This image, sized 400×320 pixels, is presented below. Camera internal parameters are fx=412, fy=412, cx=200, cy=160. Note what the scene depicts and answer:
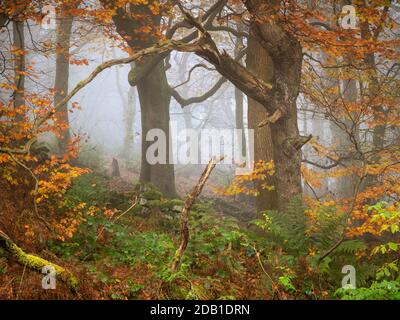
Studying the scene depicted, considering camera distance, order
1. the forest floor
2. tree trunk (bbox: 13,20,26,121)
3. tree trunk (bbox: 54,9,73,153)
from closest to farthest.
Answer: the forest floor → tree trunk (bbox: 13,20,26,121) → tree trunk (bbox: 54,9,73,153)

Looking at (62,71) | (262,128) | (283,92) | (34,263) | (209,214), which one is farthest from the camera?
(62,71)

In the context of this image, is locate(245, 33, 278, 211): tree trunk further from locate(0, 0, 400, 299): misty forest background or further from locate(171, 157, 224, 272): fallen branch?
locate(171, 157, 224, 272): fallen branch

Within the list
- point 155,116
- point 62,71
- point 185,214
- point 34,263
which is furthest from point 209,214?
point 62,71

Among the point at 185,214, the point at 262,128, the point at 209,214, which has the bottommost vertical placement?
the point at 209,214

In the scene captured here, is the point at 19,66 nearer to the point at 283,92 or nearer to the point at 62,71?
the point at 283,92

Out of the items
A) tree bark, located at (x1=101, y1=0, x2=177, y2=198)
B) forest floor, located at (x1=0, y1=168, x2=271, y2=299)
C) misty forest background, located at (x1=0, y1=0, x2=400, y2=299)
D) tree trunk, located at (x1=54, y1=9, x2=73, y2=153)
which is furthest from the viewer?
tree trunk, located at (x1=54, y1=9, x2=73, y2=153)

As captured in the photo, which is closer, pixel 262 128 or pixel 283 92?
pixel 283 92

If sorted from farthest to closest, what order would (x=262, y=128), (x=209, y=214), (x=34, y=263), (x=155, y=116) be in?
(x=155, y=116), (x=262, y=128), (x=209, y=214), (x=34, y=263)

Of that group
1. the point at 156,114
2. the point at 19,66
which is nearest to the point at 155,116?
the point at 156,114

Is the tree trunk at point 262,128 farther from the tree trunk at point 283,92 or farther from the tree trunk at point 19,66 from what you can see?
the tree trunk at point 19,66

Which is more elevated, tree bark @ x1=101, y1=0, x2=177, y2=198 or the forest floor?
tree bark @ x1=101, y1=0, x2=177, y2=198

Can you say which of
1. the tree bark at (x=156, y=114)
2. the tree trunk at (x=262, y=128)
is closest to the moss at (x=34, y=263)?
the tree trunk at (x=262, y=128)

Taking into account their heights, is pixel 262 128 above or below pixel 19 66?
below

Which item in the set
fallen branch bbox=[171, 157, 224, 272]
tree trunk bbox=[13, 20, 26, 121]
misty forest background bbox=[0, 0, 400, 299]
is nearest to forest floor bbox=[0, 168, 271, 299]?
misty forest background bbox=[0, 0, 400, 299]
